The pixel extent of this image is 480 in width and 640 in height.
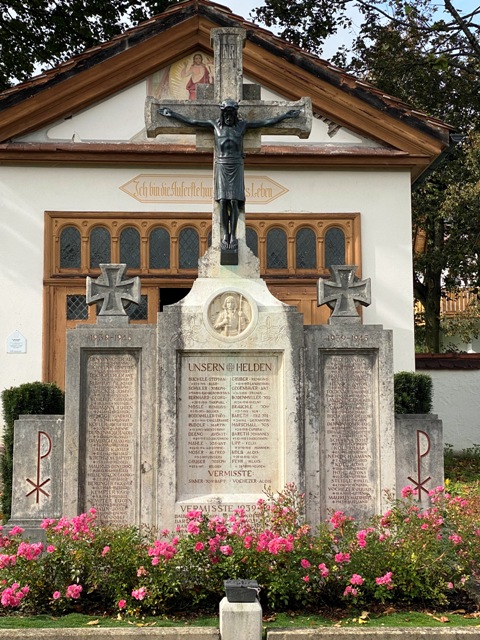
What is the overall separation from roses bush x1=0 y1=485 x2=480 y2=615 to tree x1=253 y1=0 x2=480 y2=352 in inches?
581

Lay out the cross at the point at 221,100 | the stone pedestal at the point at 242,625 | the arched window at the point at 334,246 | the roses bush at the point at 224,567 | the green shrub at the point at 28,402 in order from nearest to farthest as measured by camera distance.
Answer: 1. the stone pedestal at the point at 242,625
2. the roses bush at the point at 224,567
3. the cross at the point at 221,100
4. the green shrub at the point at 28,402
5. the arched window at the point at 334,246

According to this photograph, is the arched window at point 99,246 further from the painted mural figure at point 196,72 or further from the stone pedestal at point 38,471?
the stone pedestal at point 38,471

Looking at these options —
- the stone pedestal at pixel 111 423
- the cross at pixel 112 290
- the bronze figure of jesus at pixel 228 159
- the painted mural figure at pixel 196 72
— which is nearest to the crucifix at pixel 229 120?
the bronze figure of jesus at pixel 228 159

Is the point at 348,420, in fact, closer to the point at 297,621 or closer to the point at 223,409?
the point at 223,409

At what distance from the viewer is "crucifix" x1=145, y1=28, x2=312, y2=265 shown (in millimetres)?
8898

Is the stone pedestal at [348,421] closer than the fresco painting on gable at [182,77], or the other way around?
the stone pedestal at [348,421]

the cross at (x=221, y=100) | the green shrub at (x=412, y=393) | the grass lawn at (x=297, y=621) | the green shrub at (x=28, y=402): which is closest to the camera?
Result: the grass lawn at (x=297, y=621)

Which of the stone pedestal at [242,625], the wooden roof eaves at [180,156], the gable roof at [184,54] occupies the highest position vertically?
the gable roof at [184,54]

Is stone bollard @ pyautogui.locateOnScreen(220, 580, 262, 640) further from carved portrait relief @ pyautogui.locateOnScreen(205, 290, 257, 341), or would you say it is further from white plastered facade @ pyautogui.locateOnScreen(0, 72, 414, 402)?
white plastered facade @ pyautogui.locateOnScreen(0, 72, 414, 402)

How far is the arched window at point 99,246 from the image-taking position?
49.0 ft

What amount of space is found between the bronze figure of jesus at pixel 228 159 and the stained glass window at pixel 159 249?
591 centimetres

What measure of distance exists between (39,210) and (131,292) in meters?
6.49

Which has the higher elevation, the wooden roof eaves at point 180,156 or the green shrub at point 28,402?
the wooden roof eaves at point 180,156

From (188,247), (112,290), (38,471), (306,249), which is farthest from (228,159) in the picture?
(306,249)
